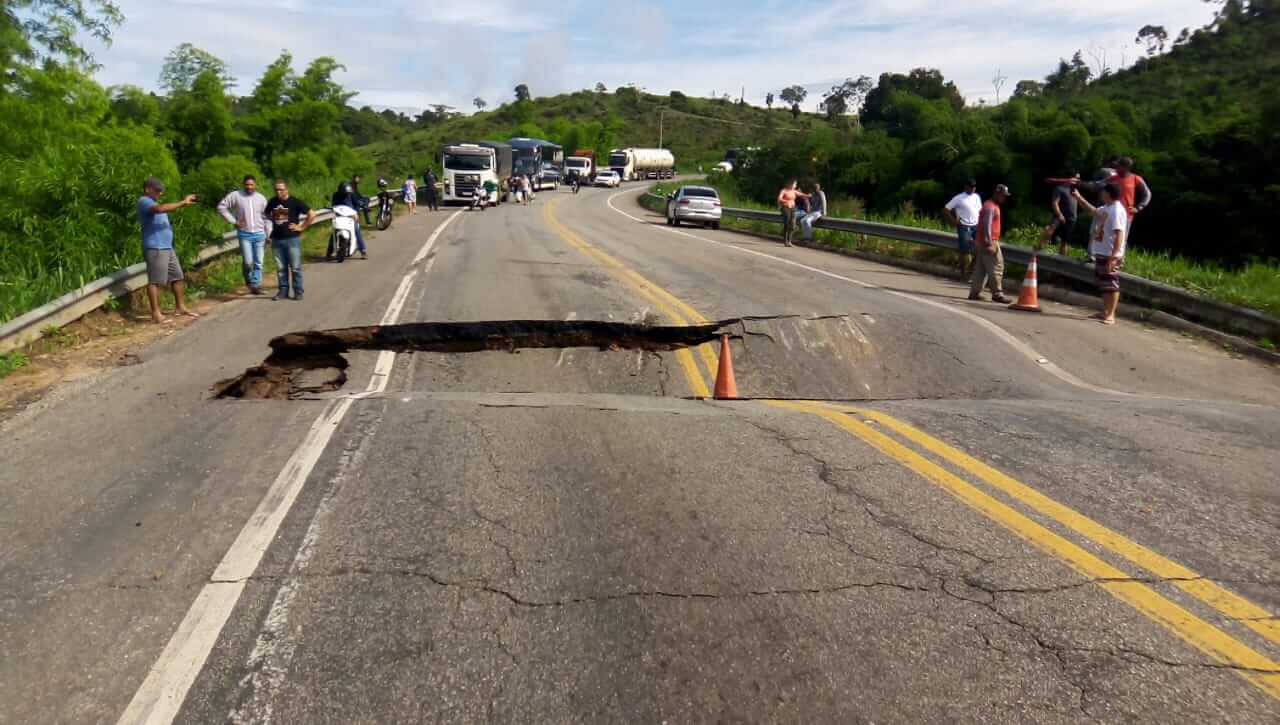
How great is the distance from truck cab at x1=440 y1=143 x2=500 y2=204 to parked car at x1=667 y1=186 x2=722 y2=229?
1289cm

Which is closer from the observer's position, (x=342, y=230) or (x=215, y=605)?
(x=215, y=605)

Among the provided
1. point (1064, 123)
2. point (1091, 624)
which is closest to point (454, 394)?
point (1091, 624)

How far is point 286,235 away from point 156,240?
2140mm

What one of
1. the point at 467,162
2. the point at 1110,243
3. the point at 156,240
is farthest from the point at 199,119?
the point at 1110,243

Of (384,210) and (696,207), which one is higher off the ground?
(696,207)

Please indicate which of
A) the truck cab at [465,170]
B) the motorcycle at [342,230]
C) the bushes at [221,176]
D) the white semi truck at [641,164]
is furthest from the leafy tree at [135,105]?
the white semi truck at [641,164]

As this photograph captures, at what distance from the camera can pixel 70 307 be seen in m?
9.59

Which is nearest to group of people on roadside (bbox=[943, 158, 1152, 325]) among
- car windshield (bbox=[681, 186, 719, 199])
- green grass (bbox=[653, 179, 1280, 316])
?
green grass (bbox=[653, 179, 1280, 316])

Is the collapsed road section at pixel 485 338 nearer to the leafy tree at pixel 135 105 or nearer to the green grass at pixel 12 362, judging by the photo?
the green grass at pixel 12 362

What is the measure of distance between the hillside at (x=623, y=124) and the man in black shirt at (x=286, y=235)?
8237cm

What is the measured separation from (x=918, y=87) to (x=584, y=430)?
8216 centimetres

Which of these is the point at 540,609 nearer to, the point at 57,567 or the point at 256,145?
the point at 57,567

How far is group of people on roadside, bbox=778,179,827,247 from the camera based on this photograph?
22.8 metres

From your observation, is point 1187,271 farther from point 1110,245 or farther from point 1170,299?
point 1110,245
